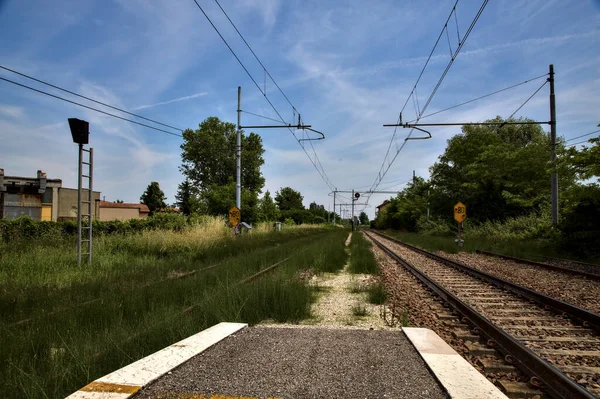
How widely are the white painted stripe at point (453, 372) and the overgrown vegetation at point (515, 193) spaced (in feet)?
44.4

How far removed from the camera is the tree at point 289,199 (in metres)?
119

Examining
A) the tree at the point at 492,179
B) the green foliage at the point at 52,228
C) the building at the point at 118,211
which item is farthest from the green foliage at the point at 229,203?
the building at the point at 118,211

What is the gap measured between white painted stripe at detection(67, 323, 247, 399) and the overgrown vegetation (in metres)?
15.4

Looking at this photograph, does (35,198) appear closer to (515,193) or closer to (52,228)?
(52,228)

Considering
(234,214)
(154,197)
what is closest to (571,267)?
(234,214)

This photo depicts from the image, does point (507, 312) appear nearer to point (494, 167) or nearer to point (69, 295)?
point (69, 295)

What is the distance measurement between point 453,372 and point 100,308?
17.4 ft

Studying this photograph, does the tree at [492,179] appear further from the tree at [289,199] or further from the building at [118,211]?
the tree at [289,199]

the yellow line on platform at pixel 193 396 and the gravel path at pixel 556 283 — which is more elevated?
the yellow line on platform at pixel 193 396

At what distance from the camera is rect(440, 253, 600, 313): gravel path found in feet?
25.4

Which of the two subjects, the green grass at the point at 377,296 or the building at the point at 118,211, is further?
the building at the point at 118,211

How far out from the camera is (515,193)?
29.5 metres

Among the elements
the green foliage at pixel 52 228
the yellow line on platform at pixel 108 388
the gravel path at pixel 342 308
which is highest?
the green foliage at pixel 52 228

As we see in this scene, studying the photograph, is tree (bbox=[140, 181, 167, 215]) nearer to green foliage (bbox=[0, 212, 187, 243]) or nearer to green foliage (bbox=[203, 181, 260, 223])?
green foliage (bbox=[203, 181, 260, 223])
